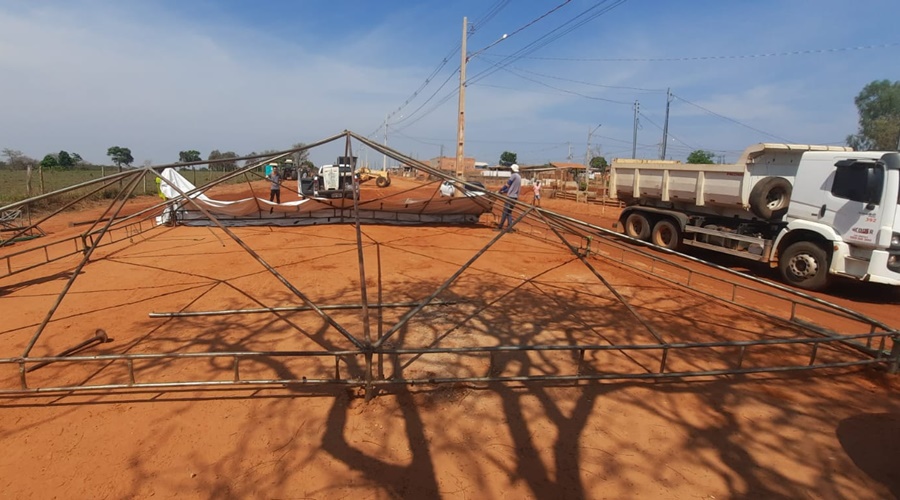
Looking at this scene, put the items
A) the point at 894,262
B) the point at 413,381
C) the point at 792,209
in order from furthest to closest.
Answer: the point at 792,209 → the point at 894,262 → the point at 413,381

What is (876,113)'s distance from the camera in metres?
48.5

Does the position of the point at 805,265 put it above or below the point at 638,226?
below

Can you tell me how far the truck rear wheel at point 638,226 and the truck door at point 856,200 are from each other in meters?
4.48

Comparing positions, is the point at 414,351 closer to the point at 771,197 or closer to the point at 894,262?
the point at 894,262

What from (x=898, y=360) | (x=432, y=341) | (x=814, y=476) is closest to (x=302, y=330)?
(x=432, y=341)

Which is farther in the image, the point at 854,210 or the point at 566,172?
the point at 566,172

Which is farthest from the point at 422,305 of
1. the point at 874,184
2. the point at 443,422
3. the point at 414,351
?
the point at 874,184

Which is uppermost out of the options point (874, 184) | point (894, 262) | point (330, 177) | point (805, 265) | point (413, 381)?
point (330, 177)

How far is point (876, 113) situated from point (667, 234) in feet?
188

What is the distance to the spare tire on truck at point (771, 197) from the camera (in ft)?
28.3

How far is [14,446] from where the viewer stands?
3.14 m

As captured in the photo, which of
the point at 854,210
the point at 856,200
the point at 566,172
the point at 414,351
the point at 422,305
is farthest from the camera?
the point at 566,172

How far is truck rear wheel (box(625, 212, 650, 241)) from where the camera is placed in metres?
12.1

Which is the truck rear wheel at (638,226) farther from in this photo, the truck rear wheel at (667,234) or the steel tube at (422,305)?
the steel tube at (422,305)
